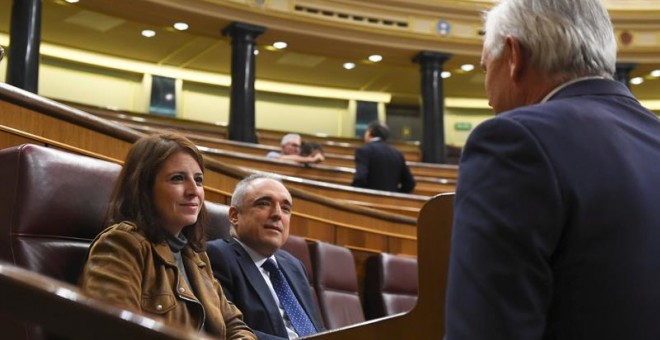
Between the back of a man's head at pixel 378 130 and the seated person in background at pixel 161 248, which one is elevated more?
the back of a man's head at pixel 378 130

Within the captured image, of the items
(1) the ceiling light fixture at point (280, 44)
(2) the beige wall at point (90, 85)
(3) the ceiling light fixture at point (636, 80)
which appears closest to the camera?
(1) the ceiling light fixture at point (280, 44)

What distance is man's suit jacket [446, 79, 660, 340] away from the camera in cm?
84

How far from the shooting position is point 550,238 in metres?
0.86

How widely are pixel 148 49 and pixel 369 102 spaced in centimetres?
308

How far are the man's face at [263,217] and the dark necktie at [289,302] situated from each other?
53 mm

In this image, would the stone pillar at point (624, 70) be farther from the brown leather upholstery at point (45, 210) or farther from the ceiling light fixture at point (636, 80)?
the brown leather upholstery at point (45, 210)

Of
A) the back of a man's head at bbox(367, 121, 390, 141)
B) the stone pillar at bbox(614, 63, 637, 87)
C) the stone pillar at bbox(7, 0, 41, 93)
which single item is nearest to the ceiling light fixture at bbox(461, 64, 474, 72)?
the stone pillar at bbox(614, 63, 637, 87)

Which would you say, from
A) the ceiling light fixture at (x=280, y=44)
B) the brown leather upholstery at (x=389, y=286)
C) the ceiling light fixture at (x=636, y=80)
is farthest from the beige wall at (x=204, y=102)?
the brown leather upholstery at (x=389, y=286)

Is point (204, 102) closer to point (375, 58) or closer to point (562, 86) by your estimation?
point (375, 58)

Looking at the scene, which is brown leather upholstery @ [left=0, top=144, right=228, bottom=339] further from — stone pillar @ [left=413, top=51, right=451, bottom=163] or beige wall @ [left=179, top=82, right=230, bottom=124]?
beige wall @ [left=179, top=82, right=230, bottom=124]

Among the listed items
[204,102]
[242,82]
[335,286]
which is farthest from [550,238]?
[204,102]

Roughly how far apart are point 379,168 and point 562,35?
448cm

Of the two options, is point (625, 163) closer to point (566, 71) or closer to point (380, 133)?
point (566, 71)

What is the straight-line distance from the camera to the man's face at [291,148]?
18.8 feet
